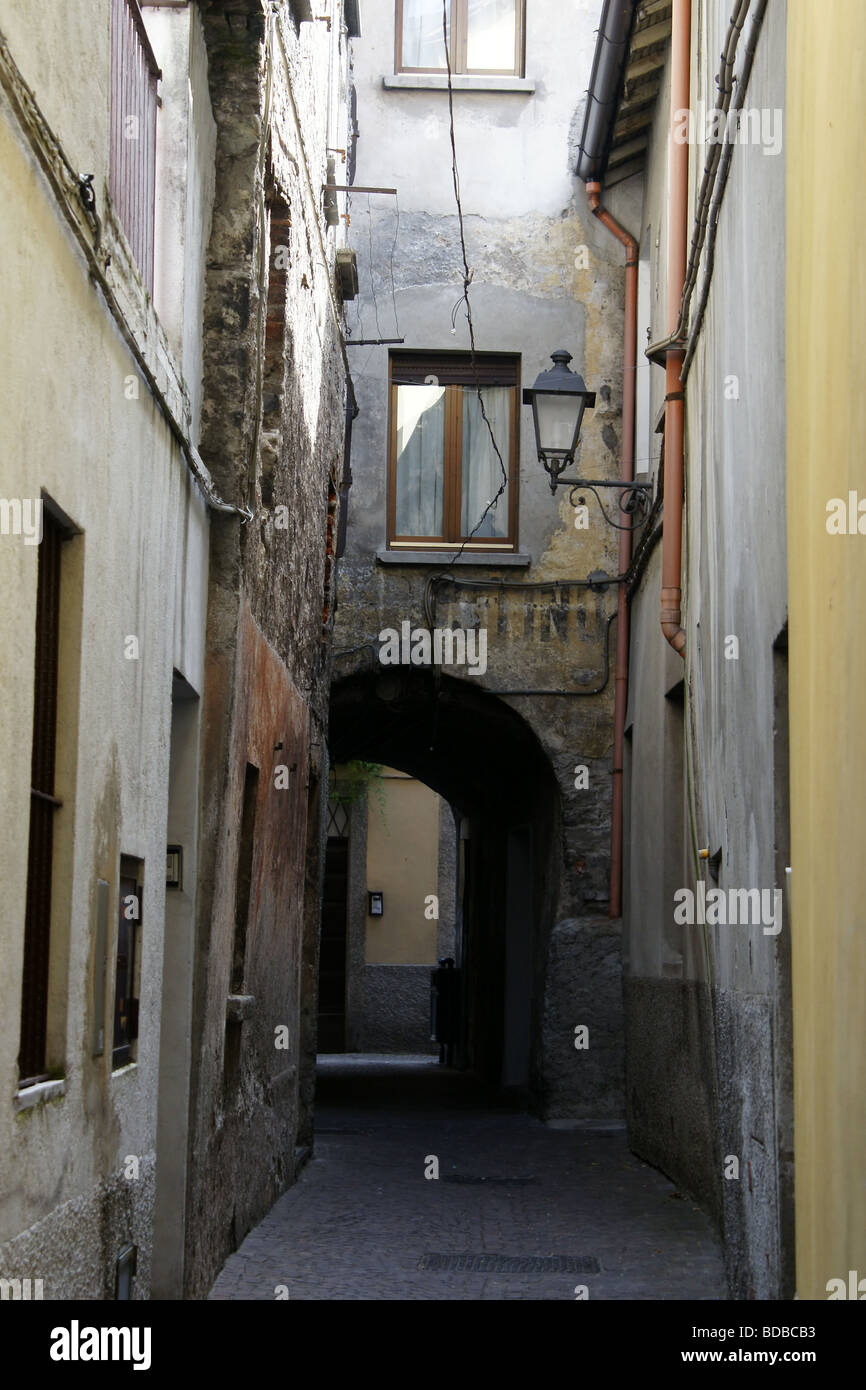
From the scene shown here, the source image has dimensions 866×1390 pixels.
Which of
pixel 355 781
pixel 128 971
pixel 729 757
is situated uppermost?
pixel 355 781

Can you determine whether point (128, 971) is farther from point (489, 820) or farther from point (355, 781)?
point (355, 781)

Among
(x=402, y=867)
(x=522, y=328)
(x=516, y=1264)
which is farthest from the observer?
(x=402, y=867)

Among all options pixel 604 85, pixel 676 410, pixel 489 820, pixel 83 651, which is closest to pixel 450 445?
pixel 604 85

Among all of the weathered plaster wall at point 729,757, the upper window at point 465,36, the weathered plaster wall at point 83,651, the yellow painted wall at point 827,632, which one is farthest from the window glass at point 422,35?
the yellow painted wall at point 827,632

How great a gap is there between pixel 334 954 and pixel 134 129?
20.2 meters

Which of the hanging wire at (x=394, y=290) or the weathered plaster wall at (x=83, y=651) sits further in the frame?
the hanging wire at (x=394, y=290)

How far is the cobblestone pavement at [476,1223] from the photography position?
22.1ft

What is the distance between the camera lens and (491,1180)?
983 centimetres

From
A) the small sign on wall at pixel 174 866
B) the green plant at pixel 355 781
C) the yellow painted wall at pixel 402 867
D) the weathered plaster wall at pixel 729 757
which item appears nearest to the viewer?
the weathered plaster wall at pixel 729 757

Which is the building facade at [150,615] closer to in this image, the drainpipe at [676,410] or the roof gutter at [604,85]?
the drainpipe at [676,410]

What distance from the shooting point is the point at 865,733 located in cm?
349

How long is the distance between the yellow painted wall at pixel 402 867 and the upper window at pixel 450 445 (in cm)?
1224

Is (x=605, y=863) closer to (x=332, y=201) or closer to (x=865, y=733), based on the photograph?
(x=332, y=201)
